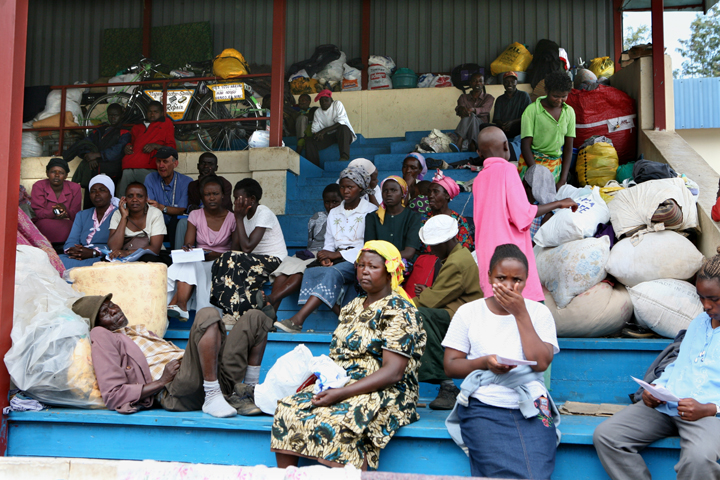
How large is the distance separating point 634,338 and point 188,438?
9.87 feet

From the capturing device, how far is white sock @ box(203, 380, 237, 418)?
3588mm

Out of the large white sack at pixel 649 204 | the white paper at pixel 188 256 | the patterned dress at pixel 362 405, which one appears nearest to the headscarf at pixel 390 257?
the patterned dress at pixel 362 405

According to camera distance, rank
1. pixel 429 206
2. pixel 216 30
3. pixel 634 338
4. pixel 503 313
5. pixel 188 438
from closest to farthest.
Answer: pixel 503 313
pixel 188 438
pixel 634 338
pixel 429 206
pixel 216 30

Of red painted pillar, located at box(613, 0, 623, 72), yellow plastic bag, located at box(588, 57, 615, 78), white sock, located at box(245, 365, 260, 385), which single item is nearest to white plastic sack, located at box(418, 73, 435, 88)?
yellow plastic bag, located at box(588, 57, 615, 78)

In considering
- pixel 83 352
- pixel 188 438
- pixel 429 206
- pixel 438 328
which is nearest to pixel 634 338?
pixel 438 328

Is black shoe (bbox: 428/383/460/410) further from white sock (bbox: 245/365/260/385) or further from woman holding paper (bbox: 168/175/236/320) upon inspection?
woman holding paper (bbox: 168/175/236/320)

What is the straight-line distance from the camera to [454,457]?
320 cm

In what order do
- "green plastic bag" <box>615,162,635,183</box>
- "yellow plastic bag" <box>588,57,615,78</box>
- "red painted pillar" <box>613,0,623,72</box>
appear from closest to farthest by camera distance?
"green plastic bag" <box>615,162,635,183</box>
"yellow plastic bag" <box>588,57,615,78</box>
"red painted pillar" <box>613,0,623,72</box>

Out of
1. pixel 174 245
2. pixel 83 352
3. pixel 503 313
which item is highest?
pixel 174 245

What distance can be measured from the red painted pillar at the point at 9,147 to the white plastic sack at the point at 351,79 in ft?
25.1

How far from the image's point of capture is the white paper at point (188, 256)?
5.27 meters

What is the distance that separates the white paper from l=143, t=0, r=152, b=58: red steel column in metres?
8.23

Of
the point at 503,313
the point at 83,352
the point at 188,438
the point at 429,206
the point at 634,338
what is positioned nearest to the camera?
the point at 503,313

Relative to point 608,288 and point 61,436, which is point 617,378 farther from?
point 61,436
